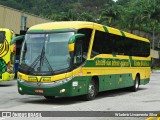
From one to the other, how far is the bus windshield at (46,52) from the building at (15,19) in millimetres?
16939

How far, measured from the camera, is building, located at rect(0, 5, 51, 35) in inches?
1293

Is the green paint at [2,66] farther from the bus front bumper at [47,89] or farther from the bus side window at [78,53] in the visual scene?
the bus side window at [78,53]

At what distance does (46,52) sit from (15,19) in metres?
20.8

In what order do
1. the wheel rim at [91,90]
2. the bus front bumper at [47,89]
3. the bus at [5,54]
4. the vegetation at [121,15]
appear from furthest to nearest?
the vegetation at [121,15] < the bus at [5,54] < the wheel rim at [91,90] < the bus front bumper at [47,89]

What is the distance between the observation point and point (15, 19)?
34625 millimetres

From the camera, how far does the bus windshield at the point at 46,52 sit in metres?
14.3

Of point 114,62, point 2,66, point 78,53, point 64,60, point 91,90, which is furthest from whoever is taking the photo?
point 2,66

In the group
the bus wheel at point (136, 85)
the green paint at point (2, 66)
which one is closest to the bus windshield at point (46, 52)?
the green paint at point (2, 66)

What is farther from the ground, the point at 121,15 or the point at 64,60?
the point at 121,15

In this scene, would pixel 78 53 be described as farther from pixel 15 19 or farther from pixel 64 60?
pixel 15 19

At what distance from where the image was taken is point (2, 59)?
2230cm

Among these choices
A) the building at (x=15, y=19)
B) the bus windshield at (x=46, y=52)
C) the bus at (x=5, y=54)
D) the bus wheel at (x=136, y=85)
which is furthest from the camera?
the building at (x=15, y=19)

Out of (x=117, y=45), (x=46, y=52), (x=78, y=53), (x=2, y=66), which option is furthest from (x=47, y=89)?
(x=2, y=66)

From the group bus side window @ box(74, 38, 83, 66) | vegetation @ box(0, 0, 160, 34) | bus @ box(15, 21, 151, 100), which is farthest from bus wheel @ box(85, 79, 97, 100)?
vegetation @ box(0, 0, 160, 34)
